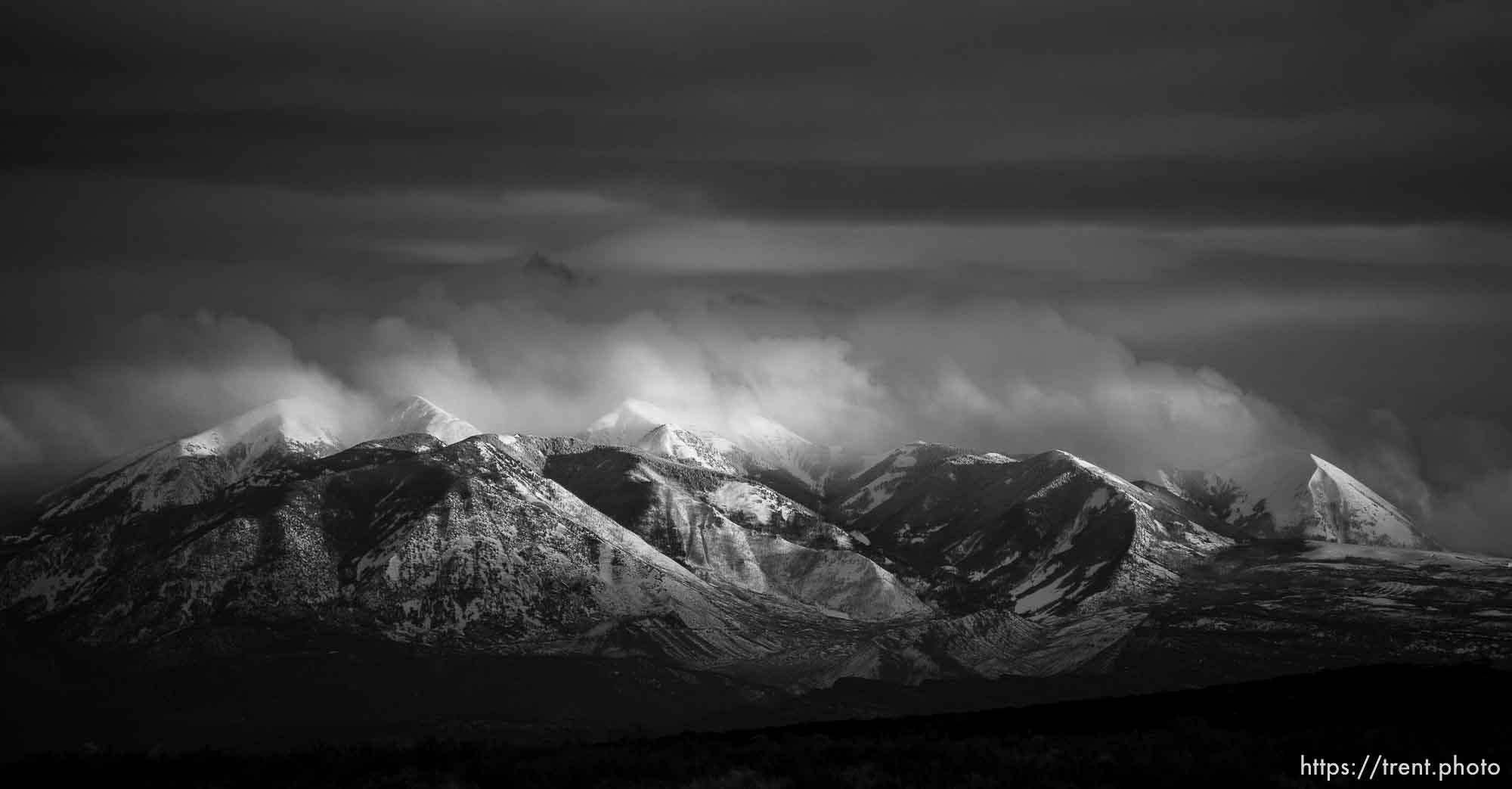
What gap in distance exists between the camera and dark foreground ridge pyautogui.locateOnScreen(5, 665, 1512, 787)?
66.1 m

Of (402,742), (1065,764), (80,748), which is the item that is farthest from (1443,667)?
(80,748)

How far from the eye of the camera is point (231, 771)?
78438mm

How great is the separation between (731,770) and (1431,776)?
26.1 metres

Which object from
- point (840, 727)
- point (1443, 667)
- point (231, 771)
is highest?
point (1443, 667)

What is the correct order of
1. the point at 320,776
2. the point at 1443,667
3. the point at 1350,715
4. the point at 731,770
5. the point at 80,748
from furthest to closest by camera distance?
Result: the point at 1443,667, the point at 80,748, the point at 1350,715, the point at 320,776, the point at 731,770

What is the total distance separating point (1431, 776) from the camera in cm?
6366

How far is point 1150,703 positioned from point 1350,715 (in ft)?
48.2

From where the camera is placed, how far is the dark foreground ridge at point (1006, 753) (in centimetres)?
6612

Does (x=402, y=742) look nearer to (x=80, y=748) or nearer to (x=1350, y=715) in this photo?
(x=80, y=748)

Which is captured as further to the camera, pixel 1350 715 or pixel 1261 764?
pixel 1350 715

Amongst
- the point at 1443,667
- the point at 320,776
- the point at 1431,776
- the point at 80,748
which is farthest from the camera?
the point at 1443,667

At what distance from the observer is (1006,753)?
70250mm

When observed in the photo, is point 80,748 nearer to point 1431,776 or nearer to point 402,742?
point 402,742

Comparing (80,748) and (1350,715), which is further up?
(1350,715)
